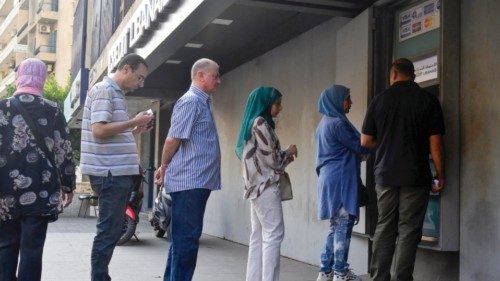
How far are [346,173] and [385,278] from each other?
97 centimetres

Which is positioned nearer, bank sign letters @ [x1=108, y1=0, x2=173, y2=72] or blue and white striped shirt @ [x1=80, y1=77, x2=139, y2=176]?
blue and white striped shirt @ [x1=80, y1=77, x2=139, y2=176]

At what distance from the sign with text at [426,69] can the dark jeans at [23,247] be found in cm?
331

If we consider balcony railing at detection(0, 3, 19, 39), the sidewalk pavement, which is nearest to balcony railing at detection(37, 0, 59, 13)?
balcony railing at detection(0, 3, 19, 39)

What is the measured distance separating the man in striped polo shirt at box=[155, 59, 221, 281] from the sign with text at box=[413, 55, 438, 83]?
2027mm

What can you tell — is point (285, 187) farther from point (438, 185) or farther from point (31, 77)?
point (31, 77)

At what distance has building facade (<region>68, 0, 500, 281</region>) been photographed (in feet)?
15.8

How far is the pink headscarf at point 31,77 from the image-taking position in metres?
4.37

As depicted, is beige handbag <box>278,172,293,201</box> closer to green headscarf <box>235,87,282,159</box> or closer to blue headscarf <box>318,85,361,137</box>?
green headscarf <box>235,87,282,159</box>

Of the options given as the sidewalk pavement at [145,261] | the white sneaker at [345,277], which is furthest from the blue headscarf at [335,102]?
the sidewalk pavement at [145,261]

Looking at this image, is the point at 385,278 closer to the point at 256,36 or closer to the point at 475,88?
the point at 475,88

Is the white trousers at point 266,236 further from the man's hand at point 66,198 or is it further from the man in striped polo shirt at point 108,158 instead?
A: the man's hand at point 66,198

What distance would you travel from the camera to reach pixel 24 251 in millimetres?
4113

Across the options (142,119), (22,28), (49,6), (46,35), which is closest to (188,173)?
(142,119)

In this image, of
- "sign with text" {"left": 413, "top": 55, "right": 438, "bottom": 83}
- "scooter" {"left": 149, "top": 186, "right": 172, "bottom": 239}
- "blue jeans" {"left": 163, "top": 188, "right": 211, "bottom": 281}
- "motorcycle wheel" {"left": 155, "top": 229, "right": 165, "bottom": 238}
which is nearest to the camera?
"blue jeans" {"left": 163, "top": 188, "right": 211, "bottom": 281}
